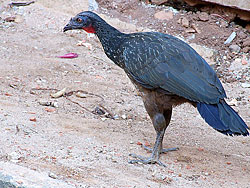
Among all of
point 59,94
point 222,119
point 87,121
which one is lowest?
point 59,94

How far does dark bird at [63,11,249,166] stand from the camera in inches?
176

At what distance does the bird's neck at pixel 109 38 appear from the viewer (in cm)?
503

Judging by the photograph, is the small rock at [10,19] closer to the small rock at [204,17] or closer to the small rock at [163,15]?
the small rock at [163,15]

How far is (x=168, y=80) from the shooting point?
457cm

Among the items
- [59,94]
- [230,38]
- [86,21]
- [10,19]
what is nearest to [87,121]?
[59,94]

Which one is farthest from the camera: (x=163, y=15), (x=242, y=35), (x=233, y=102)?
(x=163, y=15)

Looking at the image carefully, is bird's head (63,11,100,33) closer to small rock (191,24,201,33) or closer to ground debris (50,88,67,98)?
ground debris (50,88,67,98)

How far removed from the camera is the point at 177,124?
597cm

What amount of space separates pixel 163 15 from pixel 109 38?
388cm

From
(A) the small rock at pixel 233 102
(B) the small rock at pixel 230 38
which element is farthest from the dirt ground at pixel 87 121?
(B) the small rock at pixel 230 38

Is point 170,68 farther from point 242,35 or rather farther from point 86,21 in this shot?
point 242,35

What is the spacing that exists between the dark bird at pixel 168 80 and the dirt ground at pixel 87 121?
42 centimetres

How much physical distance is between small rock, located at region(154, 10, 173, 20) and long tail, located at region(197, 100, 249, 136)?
444 cm

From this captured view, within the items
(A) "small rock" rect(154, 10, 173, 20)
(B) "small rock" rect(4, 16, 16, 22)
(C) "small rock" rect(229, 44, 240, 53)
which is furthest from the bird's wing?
(B) "small rock" rect(4, 16, 16, 22)
